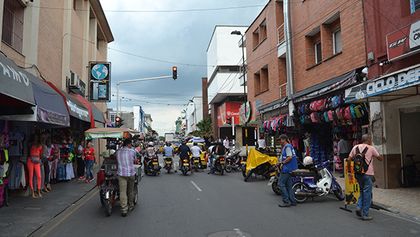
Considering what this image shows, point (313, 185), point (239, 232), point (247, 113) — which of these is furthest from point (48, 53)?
point (247, 113)

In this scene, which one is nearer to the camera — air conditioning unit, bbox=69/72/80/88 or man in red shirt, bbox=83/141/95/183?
man in red shirt, bbox=83/141/95/183

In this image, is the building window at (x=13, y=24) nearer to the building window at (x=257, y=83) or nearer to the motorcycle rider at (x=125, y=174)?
the motorcycle rider at (x=125, y=174)

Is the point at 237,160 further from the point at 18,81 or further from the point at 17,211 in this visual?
the point at 18,81

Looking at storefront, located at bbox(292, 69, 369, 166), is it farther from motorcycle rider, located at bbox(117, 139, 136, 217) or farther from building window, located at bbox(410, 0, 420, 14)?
motorcycle rider, located at bbox(117, 139, 136, 217)

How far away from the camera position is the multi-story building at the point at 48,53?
9.74 meters

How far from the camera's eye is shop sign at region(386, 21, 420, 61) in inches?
406

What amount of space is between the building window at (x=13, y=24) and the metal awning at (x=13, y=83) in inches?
187

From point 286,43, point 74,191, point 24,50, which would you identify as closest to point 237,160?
point 286,43

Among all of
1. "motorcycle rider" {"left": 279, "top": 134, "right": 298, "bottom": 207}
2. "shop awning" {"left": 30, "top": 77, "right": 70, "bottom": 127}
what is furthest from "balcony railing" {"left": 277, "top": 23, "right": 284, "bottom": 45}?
"shop awning" {"left": 30, "top": 77, "right": 70, "bottom": 127}

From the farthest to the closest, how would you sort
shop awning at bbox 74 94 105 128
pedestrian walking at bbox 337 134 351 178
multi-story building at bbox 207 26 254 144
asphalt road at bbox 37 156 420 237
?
1. multi-story building at bbox 207 26 254 144
2. shop awning at bbox 74 94 105 128
3. pedestrian walking at bbox 337 134 351 178
4. asphalt road at bbox 37 156 420 237

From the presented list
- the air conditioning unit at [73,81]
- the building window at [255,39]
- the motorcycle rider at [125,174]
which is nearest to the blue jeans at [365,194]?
the motorcycle rider at [125,174]

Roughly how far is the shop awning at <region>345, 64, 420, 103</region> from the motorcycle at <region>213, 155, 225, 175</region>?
8.24 meters

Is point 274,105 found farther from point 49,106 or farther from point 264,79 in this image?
point 49,106

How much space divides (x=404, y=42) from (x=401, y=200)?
15.2 feet
